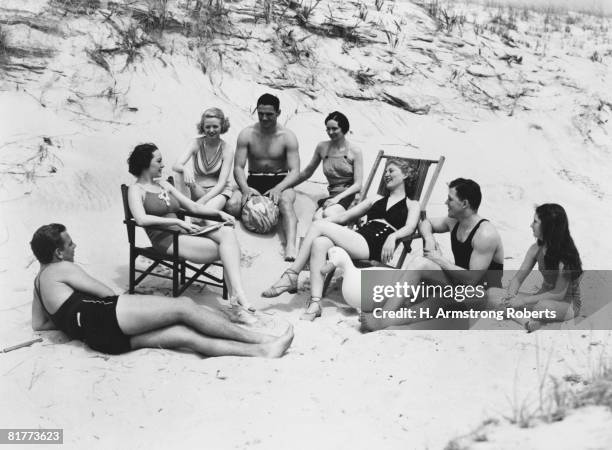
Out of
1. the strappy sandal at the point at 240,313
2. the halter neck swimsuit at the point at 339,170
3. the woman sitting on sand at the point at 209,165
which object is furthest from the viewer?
the halter neck swimsuit at the point at 339,170

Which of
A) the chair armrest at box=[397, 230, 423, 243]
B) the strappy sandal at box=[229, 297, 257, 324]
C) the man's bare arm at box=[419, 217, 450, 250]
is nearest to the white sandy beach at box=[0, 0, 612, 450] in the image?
the strappy sandal at box=[229, 297, 257, 324]

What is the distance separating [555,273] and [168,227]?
2.71 metres

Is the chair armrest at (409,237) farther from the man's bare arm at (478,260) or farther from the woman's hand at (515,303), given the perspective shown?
the woman's hand at (515,303)

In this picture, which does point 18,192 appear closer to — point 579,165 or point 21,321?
point 21,321

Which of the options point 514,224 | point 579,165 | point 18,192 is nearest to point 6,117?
point 18,192

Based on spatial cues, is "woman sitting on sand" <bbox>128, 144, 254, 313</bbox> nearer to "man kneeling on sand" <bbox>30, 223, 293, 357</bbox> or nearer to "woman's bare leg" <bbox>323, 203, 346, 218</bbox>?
"man kneeling on sand" <bbox>30, 223, 293, 357</bbox>

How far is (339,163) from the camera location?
22.0ft

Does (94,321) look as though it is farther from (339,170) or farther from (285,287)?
(339,170)

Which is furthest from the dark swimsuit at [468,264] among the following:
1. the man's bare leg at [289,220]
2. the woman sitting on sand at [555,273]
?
the man's bare leg at [289,220]

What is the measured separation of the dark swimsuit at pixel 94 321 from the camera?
445 cm

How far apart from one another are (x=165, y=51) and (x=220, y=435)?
20.7 ft

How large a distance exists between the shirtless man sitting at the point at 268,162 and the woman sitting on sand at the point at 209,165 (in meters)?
0.23

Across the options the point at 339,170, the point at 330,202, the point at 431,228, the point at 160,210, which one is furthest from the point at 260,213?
the point at 431,228

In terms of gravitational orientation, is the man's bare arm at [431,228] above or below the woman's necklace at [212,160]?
below
